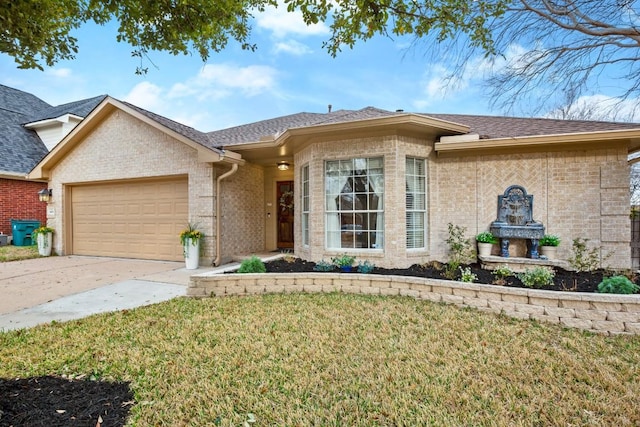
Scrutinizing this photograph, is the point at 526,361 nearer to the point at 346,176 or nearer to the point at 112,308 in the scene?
the point at 346,176

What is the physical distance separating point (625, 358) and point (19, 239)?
57.2 feet

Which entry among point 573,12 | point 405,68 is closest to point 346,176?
point 405,68

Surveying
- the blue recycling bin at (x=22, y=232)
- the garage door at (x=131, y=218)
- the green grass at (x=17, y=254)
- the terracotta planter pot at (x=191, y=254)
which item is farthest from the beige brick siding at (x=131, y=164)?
the blue recycling bin at (x=22, y=232)

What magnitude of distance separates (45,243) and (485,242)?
12618 mm

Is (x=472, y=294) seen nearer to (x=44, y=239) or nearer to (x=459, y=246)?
(x=459, y=246)

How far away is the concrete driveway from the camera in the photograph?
15.4ft

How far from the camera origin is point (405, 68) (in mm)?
6688

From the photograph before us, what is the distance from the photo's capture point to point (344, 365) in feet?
9.64

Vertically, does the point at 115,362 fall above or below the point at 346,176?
below

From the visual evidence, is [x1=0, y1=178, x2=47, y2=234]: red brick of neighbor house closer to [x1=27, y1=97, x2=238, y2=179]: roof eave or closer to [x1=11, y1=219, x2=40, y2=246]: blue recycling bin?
[x1=11, y1=219, x2=40, y2=246]: blue recycling bin

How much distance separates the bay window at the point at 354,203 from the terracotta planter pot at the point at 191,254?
3.31 metres

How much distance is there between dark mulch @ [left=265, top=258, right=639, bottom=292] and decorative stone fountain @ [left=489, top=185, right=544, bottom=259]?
0.65m

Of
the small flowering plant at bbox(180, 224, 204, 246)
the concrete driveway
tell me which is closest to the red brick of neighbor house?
the concrete driveway

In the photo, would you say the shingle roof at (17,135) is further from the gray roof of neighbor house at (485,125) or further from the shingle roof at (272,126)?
the gray roof of neighbor house at (485,125)
